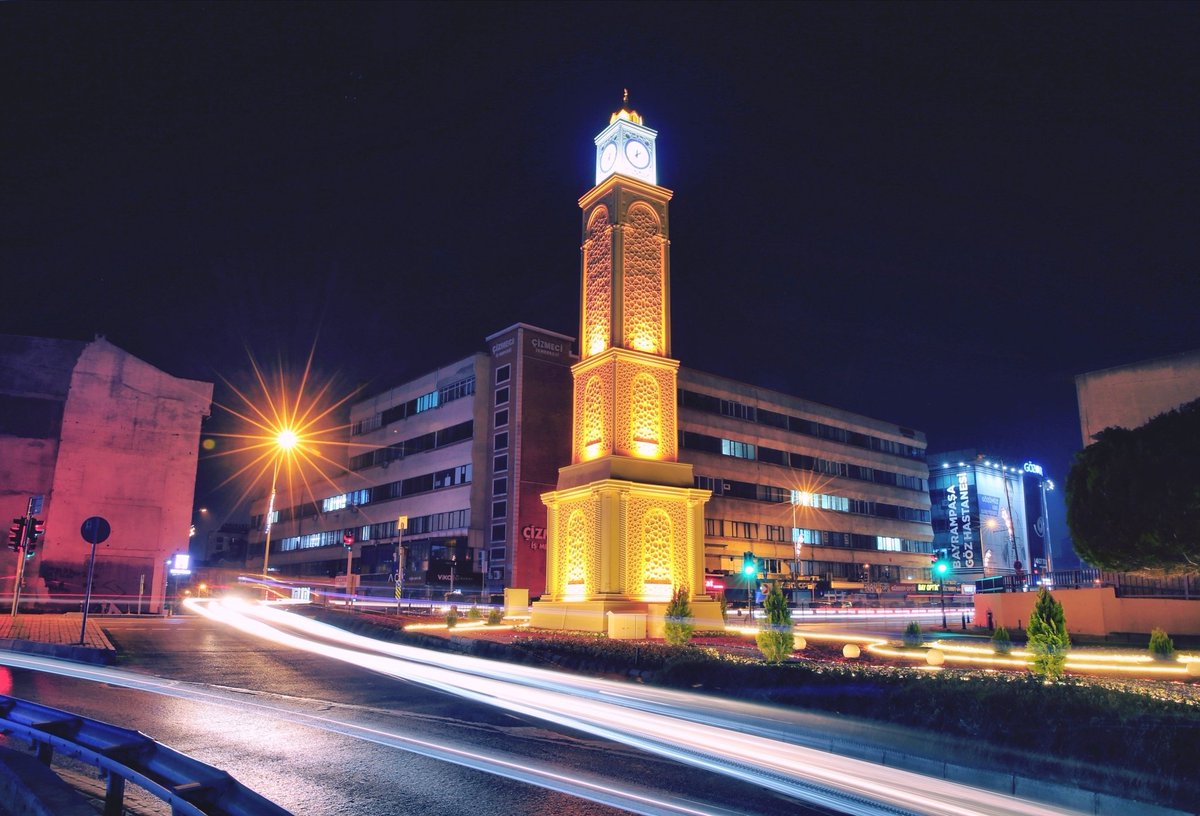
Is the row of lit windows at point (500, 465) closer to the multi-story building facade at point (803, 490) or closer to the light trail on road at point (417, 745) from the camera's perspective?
the multi-story building facade at point (803, 490)

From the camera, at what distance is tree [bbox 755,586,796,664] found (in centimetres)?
1673

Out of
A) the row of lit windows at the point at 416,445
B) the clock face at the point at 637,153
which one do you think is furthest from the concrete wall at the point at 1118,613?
the row of lit windows at the point at 416,445

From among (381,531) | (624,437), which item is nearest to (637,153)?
(624,437)

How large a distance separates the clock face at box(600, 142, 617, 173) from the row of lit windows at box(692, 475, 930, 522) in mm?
33174

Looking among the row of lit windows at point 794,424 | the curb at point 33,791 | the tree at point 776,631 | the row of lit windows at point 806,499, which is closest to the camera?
the curb at point 33,791

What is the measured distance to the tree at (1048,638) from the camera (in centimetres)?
1429

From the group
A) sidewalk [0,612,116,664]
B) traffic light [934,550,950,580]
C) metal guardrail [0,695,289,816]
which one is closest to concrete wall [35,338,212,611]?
sidewalk [0,612,116,664]

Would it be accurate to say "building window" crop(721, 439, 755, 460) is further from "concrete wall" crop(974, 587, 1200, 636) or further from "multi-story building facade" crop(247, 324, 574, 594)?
"concrete wall" crop(974, 587, 1200, 636)

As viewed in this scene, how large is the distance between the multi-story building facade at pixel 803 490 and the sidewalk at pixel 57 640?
44009 mm

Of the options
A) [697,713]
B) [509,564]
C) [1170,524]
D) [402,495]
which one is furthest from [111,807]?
[402,495]

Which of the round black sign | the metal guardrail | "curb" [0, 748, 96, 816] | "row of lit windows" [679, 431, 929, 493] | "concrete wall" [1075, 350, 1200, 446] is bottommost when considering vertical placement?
"curb" [0, 748, 96, 816]

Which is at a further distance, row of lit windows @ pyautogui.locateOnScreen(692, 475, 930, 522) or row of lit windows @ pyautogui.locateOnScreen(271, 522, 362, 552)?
row of lit windows @ pyautogui.locateOnScreen(271, 522, 362, 552)

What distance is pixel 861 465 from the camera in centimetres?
8088

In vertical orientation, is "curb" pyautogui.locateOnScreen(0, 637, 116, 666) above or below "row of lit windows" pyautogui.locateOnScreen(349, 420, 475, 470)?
below
